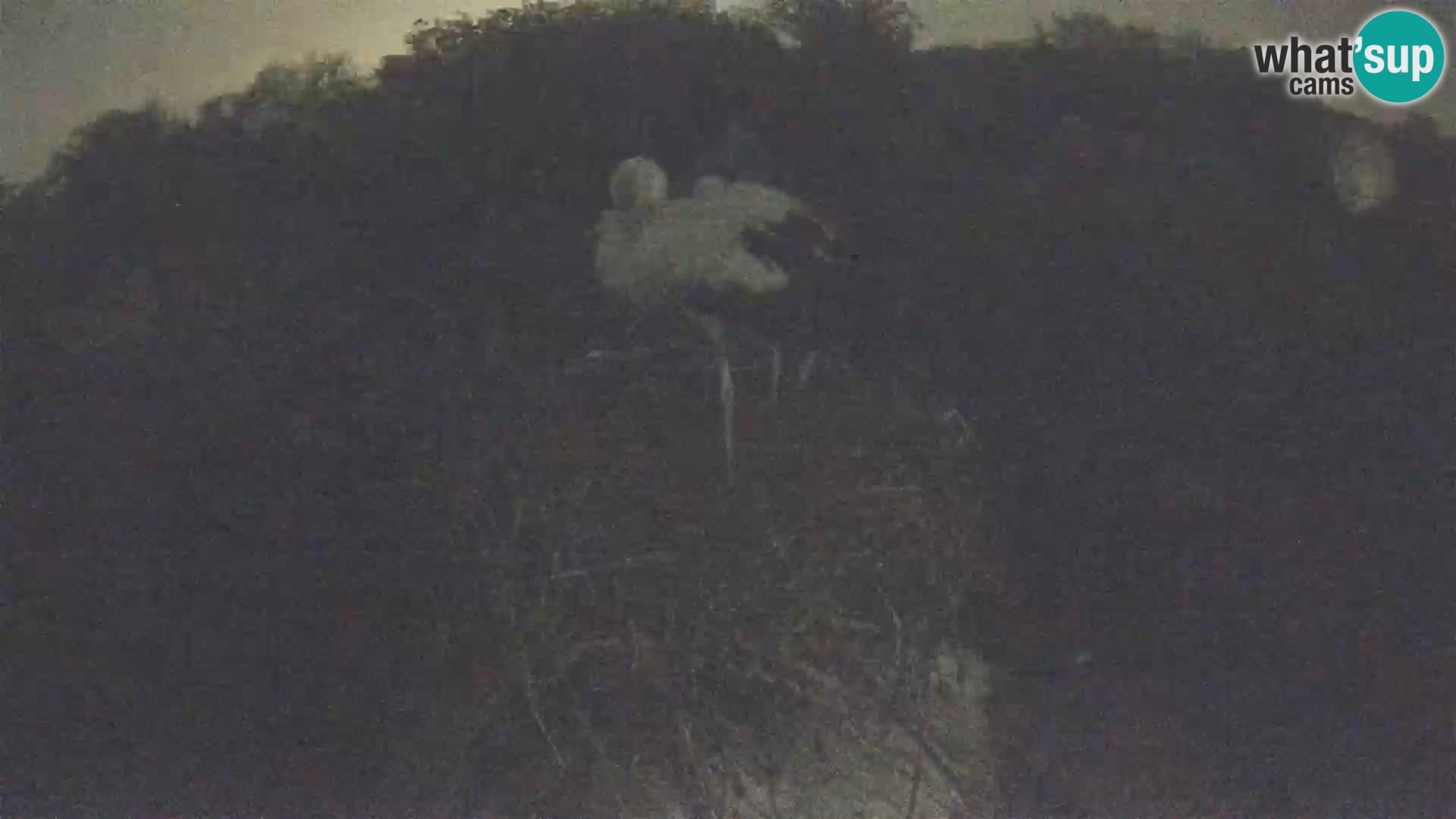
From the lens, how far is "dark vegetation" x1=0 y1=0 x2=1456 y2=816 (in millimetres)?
2514

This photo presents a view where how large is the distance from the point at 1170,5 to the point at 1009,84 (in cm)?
42

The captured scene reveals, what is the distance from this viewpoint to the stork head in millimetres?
2529

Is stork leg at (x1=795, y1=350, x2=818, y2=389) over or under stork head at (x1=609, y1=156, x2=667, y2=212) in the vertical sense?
under

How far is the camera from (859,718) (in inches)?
99.0

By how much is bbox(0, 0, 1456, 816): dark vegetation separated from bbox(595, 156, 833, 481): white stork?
5 centimetres

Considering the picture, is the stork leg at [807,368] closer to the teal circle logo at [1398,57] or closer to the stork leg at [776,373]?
the stork leg at [776,373]

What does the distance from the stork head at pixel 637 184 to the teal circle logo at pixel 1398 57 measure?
1.58 meters

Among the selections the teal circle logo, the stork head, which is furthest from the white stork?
the teal circle logo

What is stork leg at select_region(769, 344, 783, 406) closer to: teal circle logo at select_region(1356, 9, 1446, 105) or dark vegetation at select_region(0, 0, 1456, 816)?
dark vegetation at select_region(0, 0, 1456, 816)

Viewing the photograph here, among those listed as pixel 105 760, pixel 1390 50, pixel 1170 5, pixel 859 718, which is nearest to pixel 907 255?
pixel 1170 5

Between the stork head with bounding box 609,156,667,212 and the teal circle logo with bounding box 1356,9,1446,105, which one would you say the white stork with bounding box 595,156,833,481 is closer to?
the stork head with bounding box 609,156,667,212

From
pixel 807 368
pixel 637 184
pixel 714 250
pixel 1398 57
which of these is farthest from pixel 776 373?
pixel 1398 57

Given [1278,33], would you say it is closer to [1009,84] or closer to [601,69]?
[1009,84]

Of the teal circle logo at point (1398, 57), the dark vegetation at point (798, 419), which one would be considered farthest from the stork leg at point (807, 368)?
the teal circle logo at point (1398, 57)
